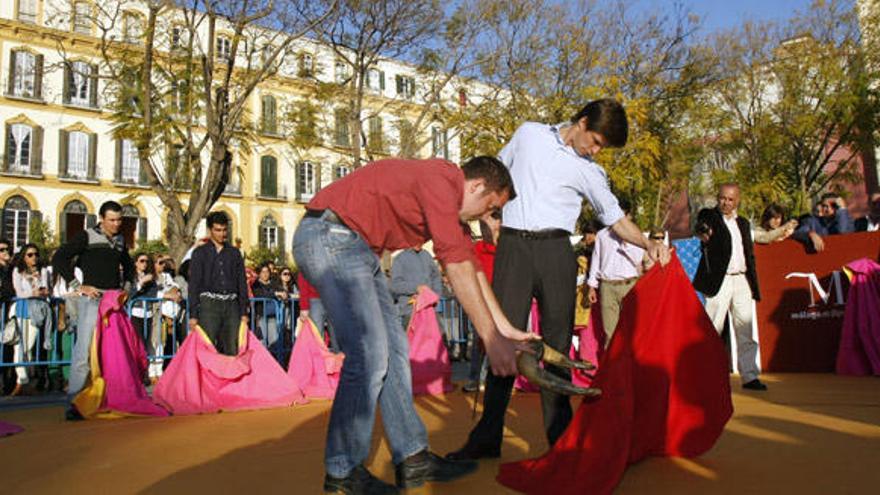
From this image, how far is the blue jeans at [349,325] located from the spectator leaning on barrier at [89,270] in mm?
4348

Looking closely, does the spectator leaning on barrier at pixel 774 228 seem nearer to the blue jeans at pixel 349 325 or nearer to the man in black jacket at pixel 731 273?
the man in black jacket at pixel 731 273

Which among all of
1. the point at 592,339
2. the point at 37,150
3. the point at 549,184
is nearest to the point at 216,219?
the point at 592,339

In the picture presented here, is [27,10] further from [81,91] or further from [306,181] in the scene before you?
[306,181]

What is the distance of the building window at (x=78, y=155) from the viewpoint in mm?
39625

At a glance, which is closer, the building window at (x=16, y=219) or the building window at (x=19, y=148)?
the building window at (x=16, y=219)

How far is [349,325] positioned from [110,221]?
15.6ft

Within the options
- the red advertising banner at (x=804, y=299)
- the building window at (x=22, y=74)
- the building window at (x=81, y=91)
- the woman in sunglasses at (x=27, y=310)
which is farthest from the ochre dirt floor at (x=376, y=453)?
the building window at (x=81, y=91)

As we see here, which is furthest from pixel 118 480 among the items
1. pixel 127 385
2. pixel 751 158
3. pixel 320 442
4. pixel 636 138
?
pixel 751 158

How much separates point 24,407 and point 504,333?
7.05 m

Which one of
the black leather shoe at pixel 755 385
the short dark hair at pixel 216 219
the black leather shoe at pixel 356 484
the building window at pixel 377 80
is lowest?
the black leather shoe at pixel 755 385

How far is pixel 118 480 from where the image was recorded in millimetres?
3756

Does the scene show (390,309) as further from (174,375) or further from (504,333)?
(174,375)

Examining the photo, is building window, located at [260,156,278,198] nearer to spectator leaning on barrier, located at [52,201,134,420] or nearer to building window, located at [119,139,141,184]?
building window, located at [119,139,141,184]

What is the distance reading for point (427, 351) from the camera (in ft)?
27.5
